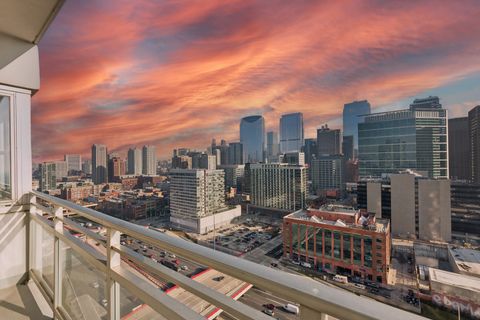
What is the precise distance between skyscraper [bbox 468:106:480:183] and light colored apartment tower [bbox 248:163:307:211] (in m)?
14.3

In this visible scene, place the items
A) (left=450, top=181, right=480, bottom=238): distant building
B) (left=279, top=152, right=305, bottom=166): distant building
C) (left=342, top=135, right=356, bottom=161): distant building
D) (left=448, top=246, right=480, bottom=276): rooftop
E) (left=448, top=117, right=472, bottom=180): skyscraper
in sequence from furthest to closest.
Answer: (left=342, top=135, right=356, bottom=161): distant building
(left=279, top=152, right=305, bottom=166): distant building
(left=448, top=117, right=472, bottom=180): skyscraper
(left=450, top=181, right=480, bottom=238): distant building
(left=448, top=246, right=480, bottom=276): rooftop

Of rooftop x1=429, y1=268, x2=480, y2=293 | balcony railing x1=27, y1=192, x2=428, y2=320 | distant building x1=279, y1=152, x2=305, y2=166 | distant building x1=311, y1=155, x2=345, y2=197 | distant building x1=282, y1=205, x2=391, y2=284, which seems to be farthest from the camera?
distant building x1=311, y1=155, x2=345, y2=197

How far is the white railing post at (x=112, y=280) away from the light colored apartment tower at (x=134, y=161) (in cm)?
3222

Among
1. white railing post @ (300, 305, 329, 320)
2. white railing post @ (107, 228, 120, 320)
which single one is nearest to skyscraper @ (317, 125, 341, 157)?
white railing post @ (107, 228, 120, 320)

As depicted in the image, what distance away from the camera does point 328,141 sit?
4653cm

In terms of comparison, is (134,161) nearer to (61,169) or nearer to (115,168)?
(115,168)

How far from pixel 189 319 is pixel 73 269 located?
1.16 meters

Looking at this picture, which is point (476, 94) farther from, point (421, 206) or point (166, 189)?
point (166, 189)

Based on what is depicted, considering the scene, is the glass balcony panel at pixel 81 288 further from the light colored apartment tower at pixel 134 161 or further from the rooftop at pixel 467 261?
the light colored apartment tower at pixel 134 161

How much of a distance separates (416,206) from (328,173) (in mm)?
19300

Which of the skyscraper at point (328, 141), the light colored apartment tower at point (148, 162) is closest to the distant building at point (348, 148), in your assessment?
the skyscraper at point (328, 141)

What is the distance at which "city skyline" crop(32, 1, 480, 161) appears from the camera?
5.41 meters

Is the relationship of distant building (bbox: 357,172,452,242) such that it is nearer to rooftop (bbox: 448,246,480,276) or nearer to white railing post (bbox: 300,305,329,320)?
rooftop (bbox: 448,246,480,276)

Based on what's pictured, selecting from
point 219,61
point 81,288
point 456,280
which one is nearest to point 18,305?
point 81,288
